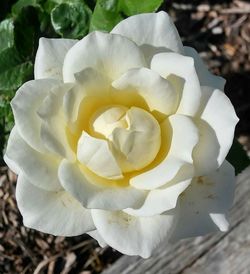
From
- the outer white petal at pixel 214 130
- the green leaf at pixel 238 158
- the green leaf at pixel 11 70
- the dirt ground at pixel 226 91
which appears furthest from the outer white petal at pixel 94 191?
the dirt ground at pixel 226 91

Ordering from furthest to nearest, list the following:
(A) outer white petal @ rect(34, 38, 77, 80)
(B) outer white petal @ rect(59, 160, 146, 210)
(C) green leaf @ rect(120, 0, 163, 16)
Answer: (C) green leaf @ rect(120, 0, 163, 16)
(A) outer white petal @ rect(34, 38, 77, 80)
(B) outer white petal @ rect(59, 160, 146, 210)

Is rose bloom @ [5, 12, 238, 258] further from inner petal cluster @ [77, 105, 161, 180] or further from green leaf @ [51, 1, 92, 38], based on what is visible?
green leaf @ [51, 1, 92, 38]

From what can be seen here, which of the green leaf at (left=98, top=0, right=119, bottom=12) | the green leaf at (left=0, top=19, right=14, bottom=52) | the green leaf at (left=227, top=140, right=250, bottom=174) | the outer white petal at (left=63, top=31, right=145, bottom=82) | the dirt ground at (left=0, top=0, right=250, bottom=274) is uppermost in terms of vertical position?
the outer white petal at (left=63, top=31, right=145, bottom=82)

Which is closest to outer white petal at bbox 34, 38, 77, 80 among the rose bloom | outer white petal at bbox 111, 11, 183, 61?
the rose bloom

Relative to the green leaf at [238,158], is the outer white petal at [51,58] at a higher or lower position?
higher

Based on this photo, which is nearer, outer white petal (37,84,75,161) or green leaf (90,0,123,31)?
outer white petal (37,84,75,161)

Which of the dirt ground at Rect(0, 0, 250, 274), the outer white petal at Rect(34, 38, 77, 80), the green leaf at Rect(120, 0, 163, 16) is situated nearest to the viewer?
the outer white petal at Rect(34, 38, 77, 80)

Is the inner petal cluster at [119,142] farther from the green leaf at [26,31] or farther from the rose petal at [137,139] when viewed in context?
the green leaf at [26,31]

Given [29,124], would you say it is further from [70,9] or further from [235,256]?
[235,256]
